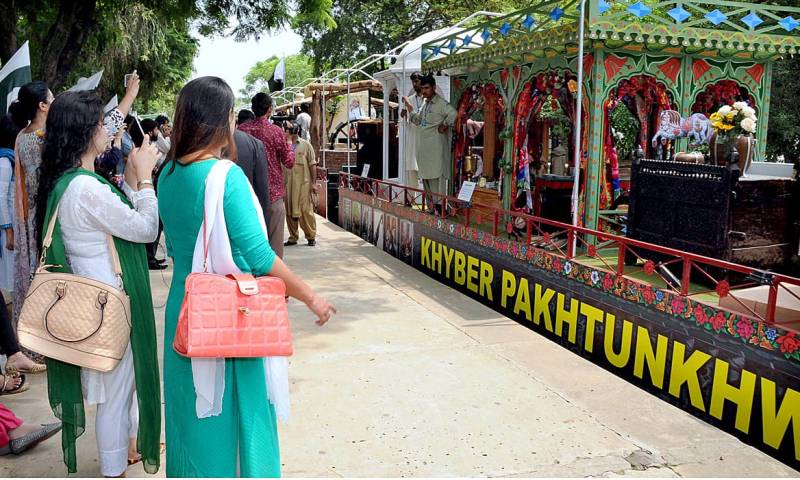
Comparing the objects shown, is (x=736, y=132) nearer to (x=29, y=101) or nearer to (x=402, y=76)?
(x=29, y=101)

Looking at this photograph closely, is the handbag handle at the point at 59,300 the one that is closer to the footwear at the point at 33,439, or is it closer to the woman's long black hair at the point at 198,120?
the woman's long black hair at the point at 198,120

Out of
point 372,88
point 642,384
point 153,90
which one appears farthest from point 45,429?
point 153,90

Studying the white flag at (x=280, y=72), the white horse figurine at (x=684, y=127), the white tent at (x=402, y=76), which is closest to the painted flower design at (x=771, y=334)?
the white horse figurine at (x=684, y=127)

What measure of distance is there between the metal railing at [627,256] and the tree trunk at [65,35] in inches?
173

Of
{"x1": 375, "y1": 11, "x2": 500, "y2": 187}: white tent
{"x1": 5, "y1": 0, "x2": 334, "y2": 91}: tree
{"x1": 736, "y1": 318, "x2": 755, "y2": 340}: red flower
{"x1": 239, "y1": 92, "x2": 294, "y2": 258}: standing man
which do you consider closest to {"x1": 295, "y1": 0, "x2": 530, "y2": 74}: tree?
{"x1": 375, "y1": 11, "x2": 500, "y2": 187}: white tent

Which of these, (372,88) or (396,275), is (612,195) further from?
(372,88)

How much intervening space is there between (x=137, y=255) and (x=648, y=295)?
3.43 metres

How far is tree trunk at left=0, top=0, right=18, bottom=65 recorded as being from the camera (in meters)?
8.26

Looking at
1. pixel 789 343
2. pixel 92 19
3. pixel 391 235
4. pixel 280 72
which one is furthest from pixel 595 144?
pixel 280 72

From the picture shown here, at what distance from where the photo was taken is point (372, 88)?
48.2 feet

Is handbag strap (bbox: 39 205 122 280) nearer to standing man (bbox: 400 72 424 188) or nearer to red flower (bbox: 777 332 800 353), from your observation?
red flower (bbox: 777 332 800 353)

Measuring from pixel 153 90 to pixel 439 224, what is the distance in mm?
17083

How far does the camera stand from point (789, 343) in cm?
371

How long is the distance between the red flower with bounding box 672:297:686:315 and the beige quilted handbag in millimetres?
3473
